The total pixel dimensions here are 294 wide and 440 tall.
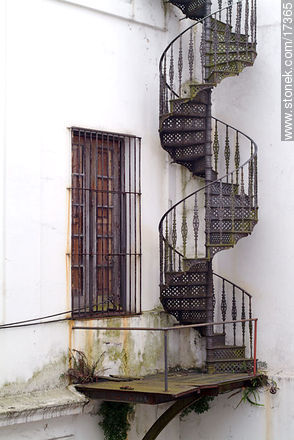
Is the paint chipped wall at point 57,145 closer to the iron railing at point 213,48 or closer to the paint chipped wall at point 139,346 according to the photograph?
the paint chipped wall at point 139,346

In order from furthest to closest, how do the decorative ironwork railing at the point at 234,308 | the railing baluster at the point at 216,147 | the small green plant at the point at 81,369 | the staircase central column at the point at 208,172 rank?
1. the railing baluster at the point at 216,147
2. the decorative ironwork railing at the point at 234,308
3. the staircase central column at the point at 208,172
4. the small green plant at the point at 81,369

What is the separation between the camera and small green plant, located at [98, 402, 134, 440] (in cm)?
877

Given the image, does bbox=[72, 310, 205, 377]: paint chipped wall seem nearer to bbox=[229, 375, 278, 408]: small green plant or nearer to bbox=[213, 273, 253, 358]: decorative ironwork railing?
bbox=[213, 273, 253, 358]: decorative ironwork railing

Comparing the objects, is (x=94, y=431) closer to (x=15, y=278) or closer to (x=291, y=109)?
(x=15, y=278)

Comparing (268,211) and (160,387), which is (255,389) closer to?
(160,387)

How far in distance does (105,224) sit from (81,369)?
170cm

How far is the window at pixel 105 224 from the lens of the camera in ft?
29.3

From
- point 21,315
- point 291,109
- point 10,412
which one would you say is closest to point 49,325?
point 21,315

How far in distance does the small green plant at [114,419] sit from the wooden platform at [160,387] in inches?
12.5

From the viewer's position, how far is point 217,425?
975 cm

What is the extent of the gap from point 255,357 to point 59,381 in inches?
90.3

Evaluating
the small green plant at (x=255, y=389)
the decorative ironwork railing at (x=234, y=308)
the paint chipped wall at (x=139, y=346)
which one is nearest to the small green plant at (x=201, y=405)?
the small green plant at (x=255, y=389)

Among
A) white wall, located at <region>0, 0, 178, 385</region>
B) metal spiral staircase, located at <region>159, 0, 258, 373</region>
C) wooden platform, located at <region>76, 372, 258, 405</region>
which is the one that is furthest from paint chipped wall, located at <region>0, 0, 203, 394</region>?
wooden platform, located at <region>76, 372, 258, 405</region>

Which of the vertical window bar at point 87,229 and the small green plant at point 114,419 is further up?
the vertical window bar at point 87,229
